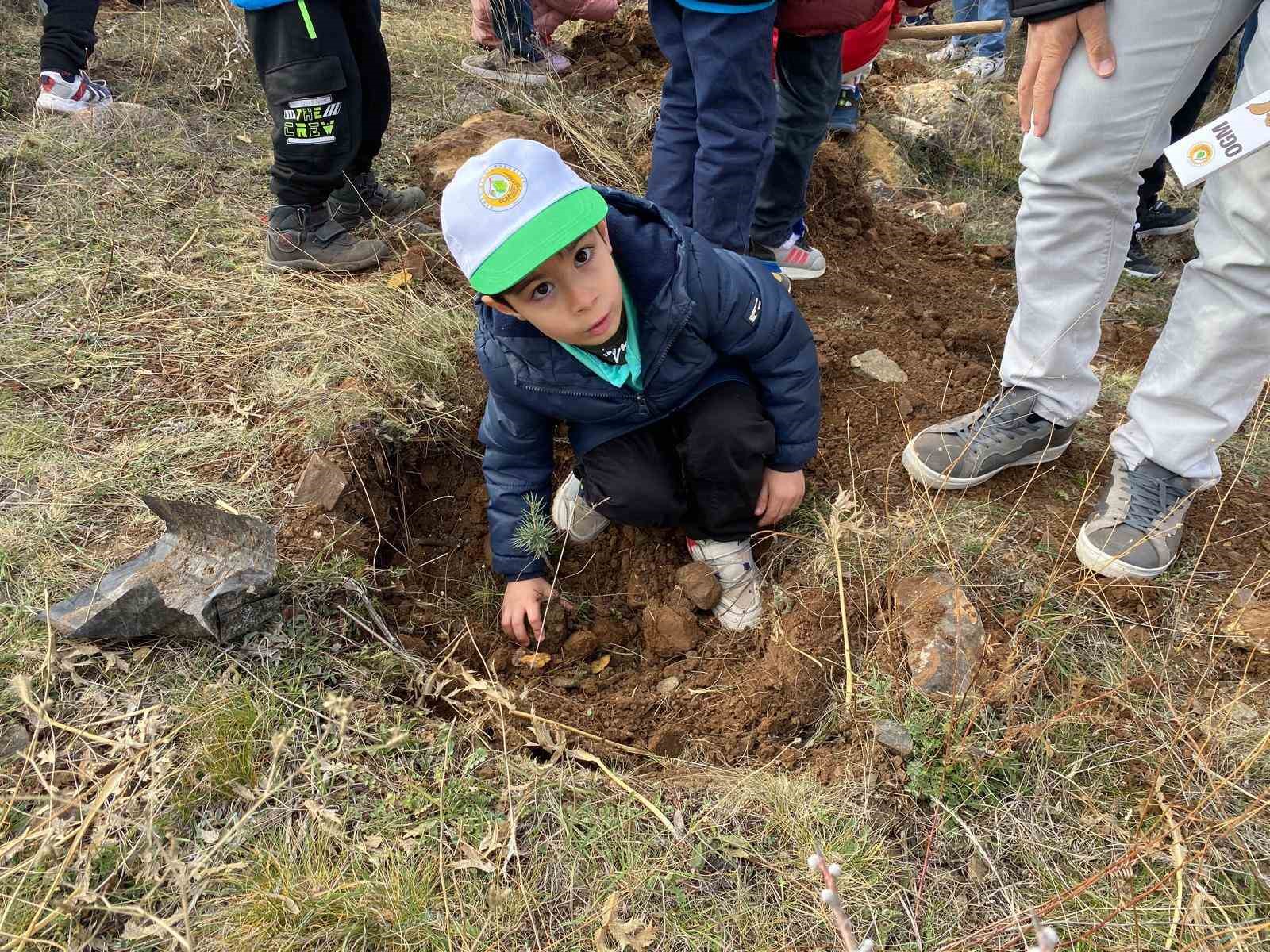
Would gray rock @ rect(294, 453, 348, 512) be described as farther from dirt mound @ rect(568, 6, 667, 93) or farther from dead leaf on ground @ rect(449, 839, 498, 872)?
dirt mound @ rect(568, 6, 667, 93)

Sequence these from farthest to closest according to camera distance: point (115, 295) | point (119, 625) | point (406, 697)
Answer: point (115, 295) → point (406, 697) → point (119, 625)

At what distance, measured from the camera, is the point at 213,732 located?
1.64 m

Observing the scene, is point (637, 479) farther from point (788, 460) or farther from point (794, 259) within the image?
point (794, 259)

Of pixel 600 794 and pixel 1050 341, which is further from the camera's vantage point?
pixel 1050 341

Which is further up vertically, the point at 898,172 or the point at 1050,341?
the point at 1050,341

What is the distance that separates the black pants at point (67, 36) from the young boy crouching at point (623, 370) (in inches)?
142

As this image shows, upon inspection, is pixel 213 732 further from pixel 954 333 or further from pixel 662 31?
pixel 954 333

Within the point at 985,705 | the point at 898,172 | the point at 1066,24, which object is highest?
the point at 1066,24

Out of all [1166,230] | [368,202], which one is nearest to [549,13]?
[368,202]

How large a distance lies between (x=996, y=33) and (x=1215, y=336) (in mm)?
4938

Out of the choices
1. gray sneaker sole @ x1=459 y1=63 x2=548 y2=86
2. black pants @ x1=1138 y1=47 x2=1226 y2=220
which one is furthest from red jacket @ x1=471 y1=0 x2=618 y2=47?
black pants @ x1=1138 y1=47 x2=1226 y2=220

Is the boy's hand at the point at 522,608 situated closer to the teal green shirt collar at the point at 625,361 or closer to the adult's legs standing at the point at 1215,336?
the teal green shirt collar at the point at 625,361

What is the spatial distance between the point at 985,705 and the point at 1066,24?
4.63 feet

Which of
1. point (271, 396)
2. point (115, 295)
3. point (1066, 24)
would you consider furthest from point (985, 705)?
point (115, 295)
